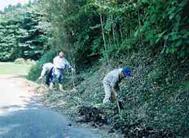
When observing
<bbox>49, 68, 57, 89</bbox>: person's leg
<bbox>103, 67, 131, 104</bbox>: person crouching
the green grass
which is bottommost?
the green grass

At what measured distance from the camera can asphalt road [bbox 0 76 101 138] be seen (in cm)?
1191

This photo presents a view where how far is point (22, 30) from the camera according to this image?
50.6m

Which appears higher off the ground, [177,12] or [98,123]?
[177,12]

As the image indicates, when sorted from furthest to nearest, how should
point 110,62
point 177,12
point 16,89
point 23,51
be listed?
point 23,51 → point 16,89 → point 110,62 → point 177,12

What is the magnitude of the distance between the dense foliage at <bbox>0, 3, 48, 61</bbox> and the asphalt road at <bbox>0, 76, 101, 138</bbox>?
29608mm

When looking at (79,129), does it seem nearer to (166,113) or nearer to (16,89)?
(166,113)

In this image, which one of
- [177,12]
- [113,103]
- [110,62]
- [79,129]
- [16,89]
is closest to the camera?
[177,12]

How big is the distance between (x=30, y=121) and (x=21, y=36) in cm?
3752

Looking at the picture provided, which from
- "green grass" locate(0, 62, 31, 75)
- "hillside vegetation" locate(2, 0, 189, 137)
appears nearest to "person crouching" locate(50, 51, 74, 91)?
"hillside vegetation" locate(2, 0, 189, 137)

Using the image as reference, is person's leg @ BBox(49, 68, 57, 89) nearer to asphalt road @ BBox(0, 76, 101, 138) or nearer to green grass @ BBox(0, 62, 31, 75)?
asphalt road @ BBox(0, 76, 101, 138)

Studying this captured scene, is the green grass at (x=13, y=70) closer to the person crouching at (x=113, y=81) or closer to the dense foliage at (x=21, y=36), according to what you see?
the dense foliage at (x=21, y=36)

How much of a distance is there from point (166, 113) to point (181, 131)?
4.58 ft

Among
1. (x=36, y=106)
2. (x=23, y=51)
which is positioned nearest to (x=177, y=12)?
(x=36, y=106)

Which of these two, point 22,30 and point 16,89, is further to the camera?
point 22,30
